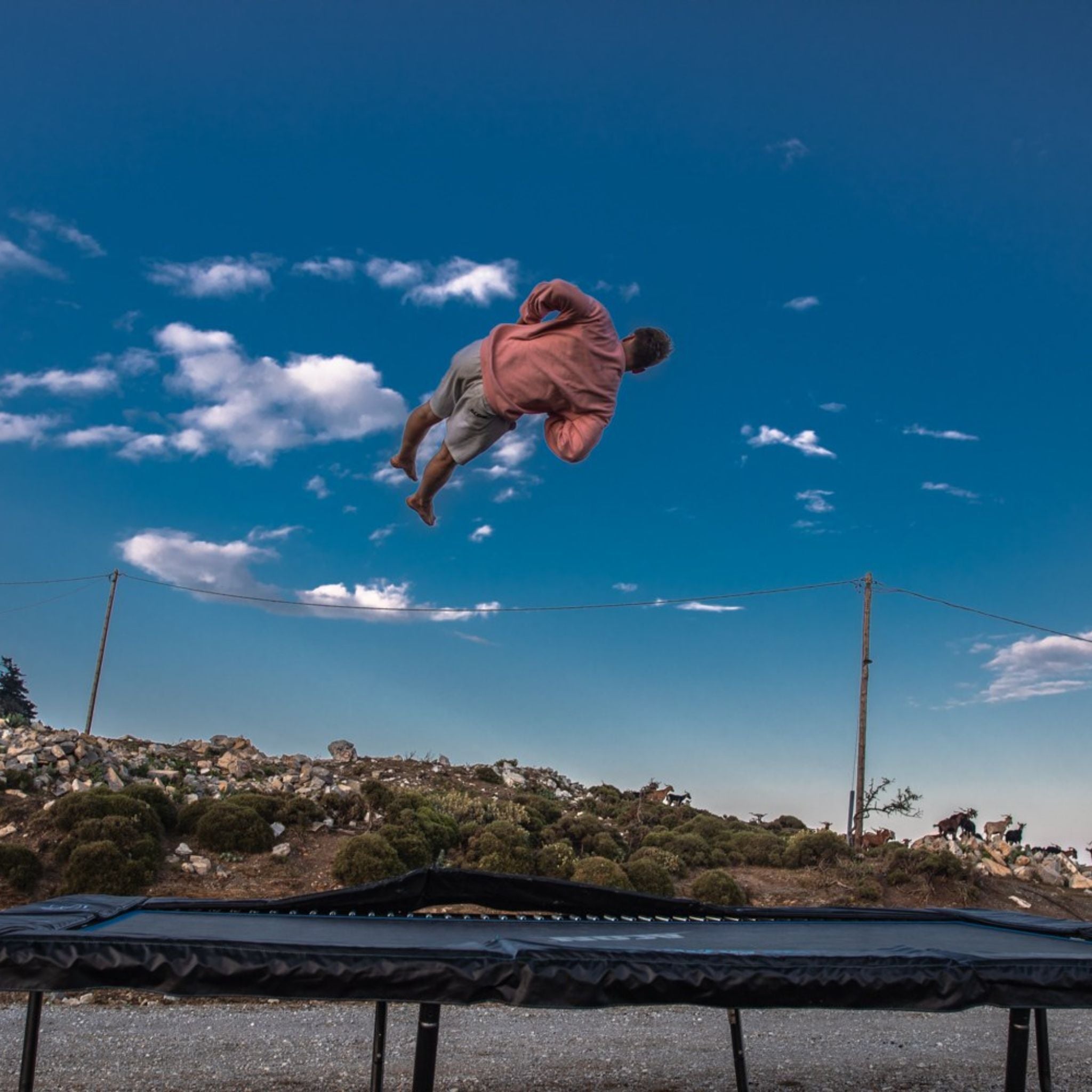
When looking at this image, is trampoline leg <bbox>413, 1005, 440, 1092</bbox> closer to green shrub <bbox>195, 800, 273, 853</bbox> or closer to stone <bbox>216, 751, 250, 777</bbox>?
green shrub <bbox>195, 800, 273, 853</bbox>

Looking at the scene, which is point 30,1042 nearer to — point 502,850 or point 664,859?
point 502,850

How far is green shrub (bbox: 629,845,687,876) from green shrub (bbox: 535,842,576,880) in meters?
0.62

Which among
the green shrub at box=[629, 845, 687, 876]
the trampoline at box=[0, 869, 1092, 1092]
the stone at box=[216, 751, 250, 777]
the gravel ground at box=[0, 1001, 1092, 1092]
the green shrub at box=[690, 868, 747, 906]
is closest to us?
the trampoline at box=[0, 869, 1092, 1092]

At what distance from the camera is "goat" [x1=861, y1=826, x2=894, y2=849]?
11008 millimetres

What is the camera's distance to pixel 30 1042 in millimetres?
2621

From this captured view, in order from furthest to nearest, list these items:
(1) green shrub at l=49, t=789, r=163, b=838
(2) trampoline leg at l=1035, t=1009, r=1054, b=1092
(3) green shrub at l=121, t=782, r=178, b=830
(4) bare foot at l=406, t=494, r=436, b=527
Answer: (3) green shrub at l=121, t=782, r=178, b=830 < (1) green shrub at l=49, t=789, r=163, b=838 < (4) bare foot at l=406, t=494, r=436, b=527 < (2) trampoline leg at l=1035, t=1009, r=1054, b=1092

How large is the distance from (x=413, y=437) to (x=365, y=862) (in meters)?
5.32

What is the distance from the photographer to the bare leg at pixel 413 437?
330cm

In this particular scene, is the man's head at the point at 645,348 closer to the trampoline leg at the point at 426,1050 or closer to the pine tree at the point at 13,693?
the trampoline leg at the point at 426,1050

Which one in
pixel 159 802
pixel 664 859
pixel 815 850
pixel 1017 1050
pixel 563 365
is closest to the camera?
pixel 1017 1050

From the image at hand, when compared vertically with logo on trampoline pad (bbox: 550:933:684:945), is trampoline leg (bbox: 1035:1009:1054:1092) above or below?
below

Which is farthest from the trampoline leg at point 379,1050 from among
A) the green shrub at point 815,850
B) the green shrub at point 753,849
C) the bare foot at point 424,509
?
the green shrub at point 815,850

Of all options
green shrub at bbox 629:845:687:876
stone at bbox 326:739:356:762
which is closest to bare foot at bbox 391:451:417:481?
green shrub at bbox 629:845:687:876

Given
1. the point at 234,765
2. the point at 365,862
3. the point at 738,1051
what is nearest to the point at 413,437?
the point at 738,1051
